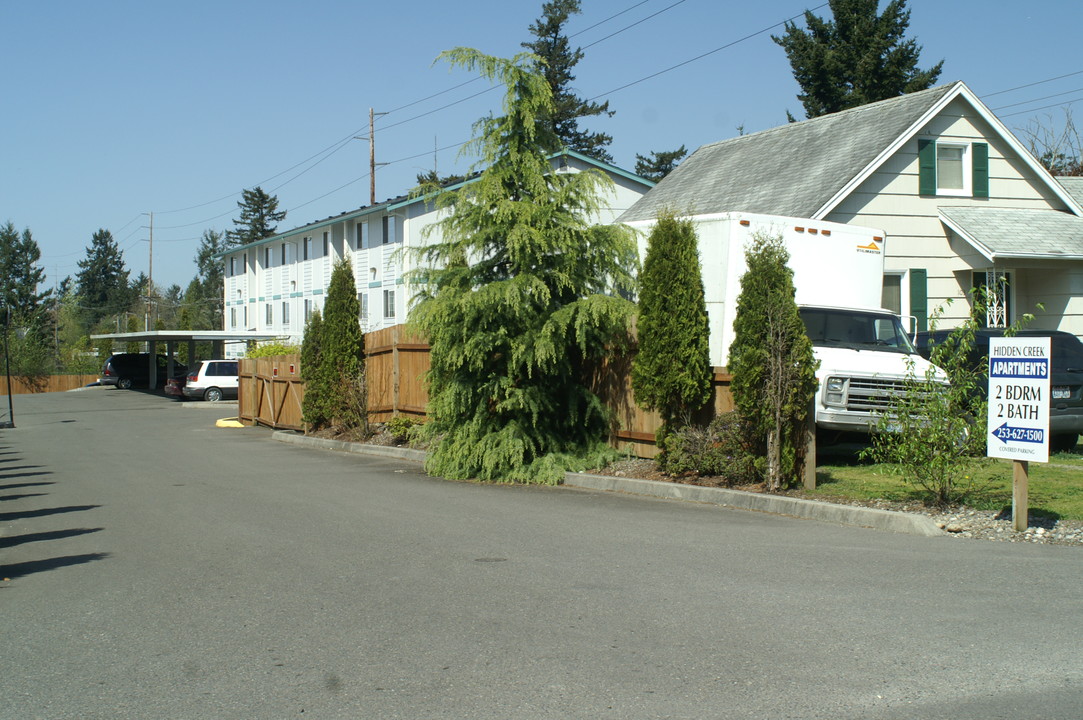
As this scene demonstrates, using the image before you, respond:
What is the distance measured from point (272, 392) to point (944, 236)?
1804cm

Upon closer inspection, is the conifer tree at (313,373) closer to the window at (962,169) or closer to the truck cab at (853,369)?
the truck cab at (853,369)

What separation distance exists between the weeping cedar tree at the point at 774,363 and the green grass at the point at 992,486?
0.60m

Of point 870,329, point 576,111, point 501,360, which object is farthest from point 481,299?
point 576,111

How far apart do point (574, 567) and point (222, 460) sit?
12.5m

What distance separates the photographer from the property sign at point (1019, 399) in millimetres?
8594

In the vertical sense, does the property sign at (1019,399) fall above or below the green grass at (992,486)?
above

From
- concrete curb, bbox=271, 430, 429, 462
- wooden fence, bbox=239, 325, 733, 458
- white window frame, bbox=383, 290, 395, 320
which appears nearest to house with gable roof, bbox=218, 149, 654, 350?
white window frame, bbox=383, 290, 395, 320

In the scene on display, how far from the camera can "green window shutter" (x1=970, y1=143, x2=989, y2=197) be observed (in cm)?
2002

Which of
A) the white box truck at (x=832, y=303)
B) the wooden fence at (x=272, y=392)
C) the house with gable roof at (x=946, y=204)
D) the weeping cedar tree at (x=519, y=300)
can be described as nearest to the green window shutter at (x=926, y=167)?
the house with gable roof at (x=946, y=204)

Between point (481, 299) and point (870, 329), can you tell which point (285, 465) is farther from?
point (870, 329)

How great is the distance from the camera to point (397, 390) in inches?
817

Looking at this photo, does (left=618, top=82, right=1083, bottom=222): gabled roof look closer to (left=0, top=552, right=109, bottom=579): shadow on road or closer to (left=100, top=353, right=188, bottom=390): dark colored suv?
(left=0, top=552, right=109, bottom=579): shadow on road

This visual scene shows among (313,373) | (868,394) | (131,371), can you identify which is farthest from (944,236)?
(131,371)

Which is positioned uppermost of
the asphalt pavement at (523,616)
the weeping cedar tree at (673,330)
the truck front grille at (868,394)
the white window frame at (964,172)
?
the white window frame at (964,172)
